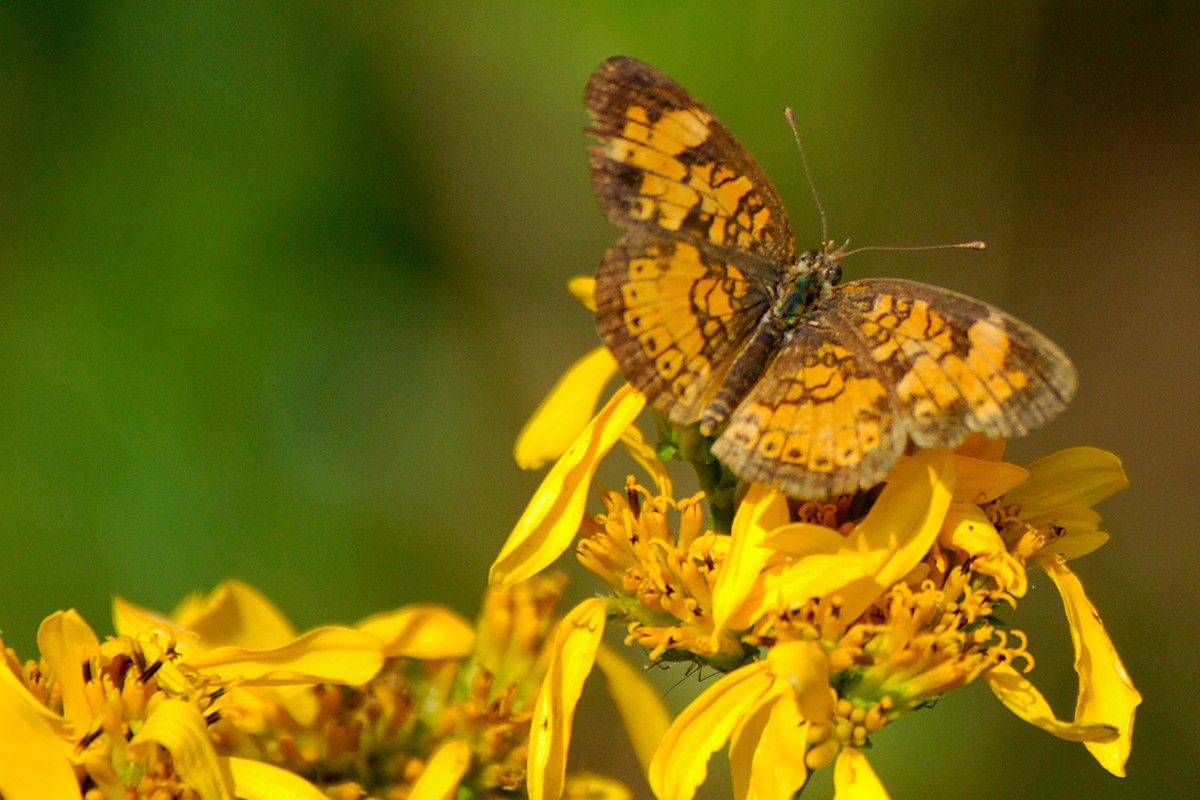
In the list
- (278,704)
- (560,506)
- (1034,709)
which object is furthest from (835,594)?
(278,704)

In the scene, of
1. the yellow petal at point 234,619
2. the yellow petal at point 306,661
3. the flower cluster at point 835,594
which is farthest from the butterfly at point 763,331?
the yellow petal at point 234,619

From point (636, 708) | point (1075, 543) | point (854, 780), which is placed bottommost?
point (636, 708)

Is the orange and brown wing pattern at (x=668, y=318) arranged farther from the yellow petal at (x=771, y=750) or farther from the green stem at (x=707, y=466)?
the yellow petal at (x=771, y=750)

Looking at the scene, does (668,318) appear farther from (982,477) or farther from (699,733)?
(699,733)

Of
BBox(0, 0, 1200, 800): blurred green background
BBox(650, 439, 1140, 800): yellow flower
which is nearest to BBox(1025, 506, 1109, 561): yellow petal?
BBox(650, 439, 1140, 800): yellow flower

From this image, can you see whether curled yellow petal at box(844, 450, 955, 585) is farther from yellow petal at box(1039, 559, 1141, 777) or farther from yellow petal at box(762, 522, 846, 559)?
yellow petal at box(1039, 559, 1141, 777)

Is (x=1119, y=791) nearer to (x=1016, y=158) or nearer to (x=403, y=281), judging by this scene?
(x=1016, y=158)
